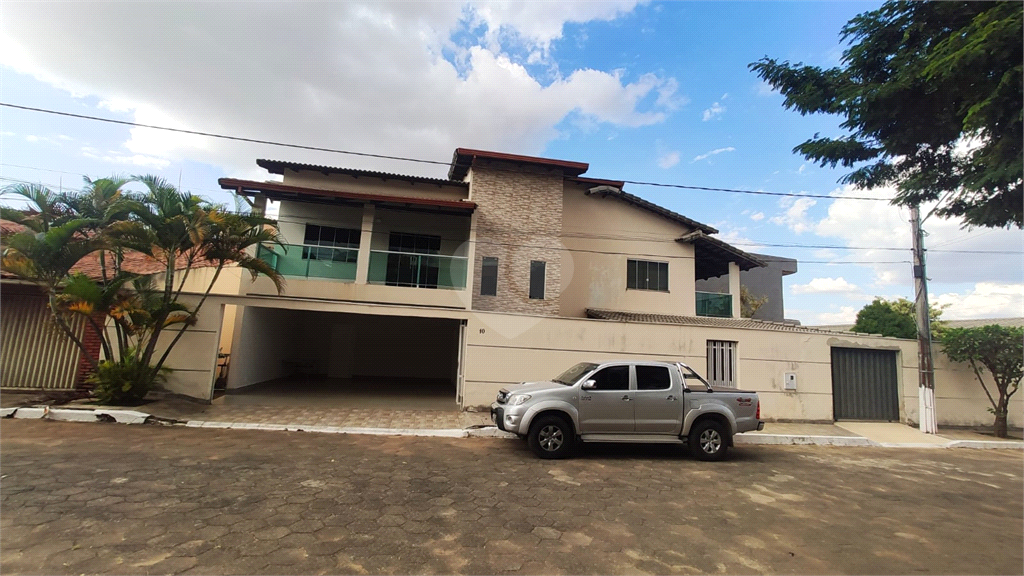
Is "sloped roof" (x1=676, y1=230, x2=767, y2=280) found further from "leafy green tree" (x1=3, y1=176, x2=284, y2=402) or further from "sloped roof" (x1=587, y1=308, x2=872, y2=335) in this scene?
"leafy green tree" (x1=3, y1=176, x2=284, y2=402)

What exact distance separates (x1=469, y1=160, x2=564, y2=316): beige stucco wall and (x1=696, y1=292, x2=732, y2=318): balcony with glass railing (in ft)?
20.3

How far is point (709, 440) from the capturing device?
7.69 meters

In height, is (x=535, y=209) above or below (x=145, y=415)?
above

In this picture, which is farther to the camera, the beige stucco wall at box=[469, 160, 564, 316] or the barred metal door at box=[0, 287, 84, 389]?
the beige stucco wall at box=[469, 160, 564, 316]

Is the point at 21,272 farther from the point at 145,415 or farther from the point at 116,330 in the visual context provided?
the point at 145,415

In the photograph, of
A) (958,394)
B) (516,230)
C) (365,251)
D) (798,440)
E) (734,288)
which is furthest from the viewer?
(734,288)

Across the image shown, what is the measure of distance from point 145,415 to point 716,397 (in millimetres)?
10700

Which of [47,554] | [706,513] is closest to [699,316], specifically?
[706,513]

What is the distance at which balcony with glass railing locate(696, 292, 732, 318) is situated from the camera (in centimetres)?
1616

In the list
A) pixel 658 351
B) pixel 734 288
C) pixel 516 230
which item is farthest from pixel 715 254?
pixel 516 230

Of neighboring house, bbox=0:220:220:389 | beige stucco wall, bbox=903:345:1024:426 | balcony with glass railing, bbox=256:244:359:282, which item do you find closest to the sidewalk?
beige stucco wall, bbox=903:345:1024:426

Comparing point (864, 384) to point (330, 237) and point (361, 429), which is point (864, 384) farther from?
point (330, 237)

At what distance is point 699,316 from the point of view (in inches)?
627

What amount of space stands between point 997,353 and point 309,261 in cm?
1810
